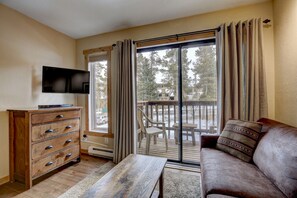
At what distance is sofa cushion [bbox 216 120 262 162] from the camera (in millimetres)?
1575

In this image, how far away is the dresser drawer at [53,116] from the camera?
199 centimetres

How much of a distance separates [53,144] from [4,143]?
60 centimetres

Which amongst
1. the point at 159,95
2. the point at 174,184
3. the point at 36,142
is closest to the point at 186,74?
the point at 159,95

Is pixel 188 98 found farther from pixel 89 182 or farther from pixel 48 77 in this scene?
pixel 48 77

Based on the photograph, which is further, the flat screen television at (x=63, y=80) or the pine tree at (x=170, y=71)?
the pine tree at (x=170, y=71)

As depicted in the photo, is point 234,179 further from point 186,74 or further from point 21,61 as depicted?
point 21,61

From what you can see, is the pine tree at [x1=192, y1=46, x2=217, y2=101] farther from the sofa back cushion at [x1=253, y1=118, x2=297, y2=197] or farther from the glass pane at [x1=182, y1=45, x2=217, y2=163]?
the sofa back cushion at [x1=253, y1=118, x2=297, y2=197]

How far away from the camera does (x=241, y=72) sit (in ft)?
6.72

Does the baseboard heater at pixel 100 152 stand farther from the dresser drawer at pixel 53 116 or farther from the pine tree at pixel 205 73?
the pine tree at pixel 205 73

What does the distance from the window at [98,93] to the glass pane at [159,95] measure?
67 centimetres

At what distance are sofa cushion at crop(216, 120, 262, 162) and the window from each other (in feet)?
6.77

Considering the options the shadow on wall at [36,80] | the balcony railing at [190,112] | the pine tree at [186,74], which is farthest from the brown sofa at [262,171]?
the shadow on wall at [36,80]

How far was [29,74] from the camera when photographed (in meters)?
2.40

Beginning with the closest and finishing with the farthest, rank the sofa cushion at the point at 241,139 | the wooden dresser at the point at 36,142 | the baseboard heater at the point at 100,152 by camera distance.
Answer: the sofa cushion at the point at 241,139, the wooden dresser at the point at 36,142, the baseboard heater at the point at 100,152
